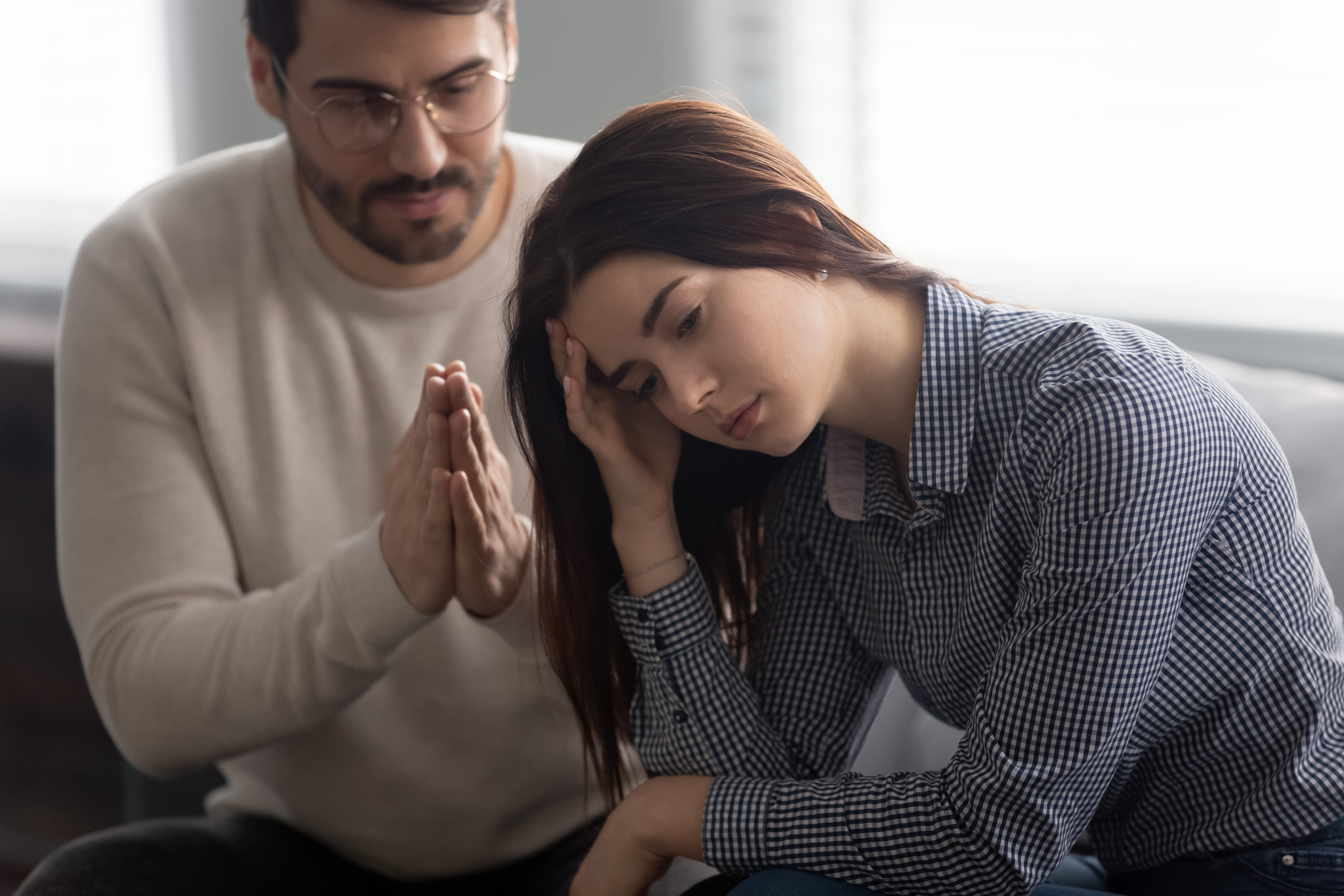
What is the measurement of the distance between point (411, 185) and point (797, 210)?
0.53m

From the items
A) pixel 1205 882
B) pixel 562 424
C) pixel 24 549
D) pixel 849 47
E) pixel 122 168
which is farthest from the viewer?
pixel 122 168

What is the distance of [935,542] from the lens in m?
1.00

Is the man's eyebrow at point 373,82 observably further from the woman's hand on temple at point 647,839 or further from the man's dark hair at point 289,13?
the woman's hand on temple at point 647,839

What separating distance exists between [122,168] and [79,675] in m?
0.93

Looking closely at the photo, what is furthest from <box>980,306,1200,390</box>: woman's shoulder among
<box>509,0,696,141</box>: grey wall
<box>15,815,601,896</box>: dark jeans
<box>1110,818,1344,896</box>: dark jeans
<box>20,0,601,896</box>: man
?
<box>509,0,696,141</box>: grey wall

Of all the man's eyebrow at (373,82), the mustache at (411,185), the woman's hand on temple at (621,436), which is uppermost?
the man's eyebrow at (373,82)

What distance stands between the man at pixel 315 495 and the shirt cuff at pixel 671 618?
0.56ft

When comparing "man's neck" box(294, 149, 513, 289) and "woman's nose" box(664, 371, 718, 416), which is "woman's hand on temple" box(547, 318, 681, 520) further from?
"man's neck" box(294, 149, 513, 289)

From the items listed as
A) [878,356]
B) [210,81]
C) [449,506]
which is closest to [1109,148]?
[878,356]

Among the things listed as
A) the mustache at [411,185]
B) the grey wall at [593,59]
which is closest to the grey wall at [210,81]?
the grey wall at [593,59]

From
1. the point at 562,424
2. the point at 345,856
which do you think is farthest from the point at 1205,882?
the point at 345,856

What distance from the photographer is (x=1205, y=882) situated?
3.11 feet

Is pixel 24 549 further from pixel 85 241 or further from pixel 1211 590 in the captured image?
pixel 1211 590

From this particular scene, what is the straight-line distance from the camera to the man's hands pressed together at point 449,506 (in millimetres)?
1069
